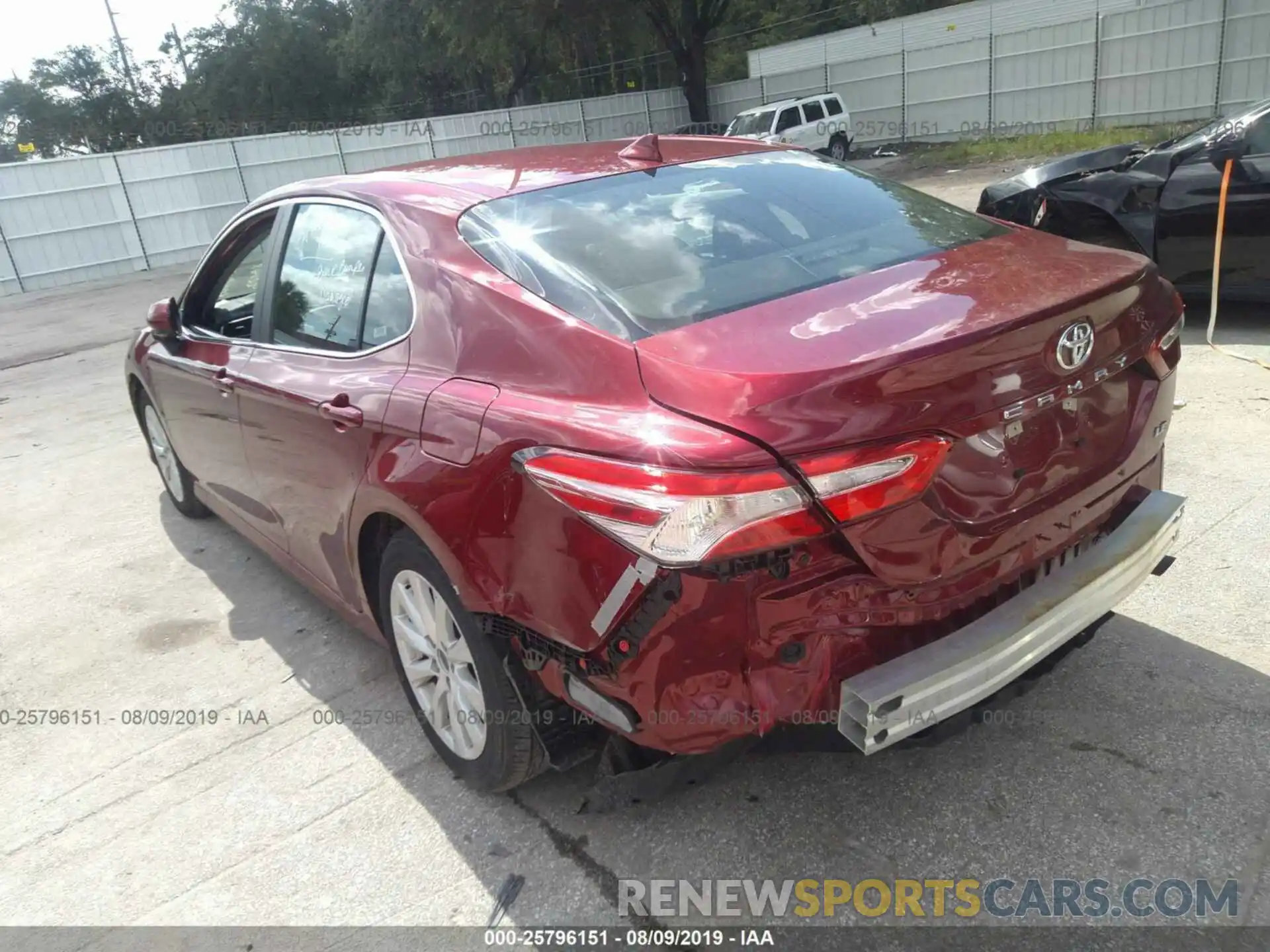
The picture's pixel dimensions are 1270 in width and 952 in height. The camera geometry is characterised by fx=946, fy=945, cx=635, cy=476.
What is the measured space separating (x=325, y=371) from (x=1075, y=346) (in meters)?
2.10

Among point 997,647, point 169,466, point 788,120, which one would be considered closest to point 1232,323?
point 997,647

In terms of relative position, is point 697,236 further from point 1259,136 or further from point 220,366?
point 1259,136

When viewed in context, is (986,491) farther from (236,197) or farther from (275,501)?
(236,197)

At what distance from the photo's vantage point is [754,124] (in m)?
23.5

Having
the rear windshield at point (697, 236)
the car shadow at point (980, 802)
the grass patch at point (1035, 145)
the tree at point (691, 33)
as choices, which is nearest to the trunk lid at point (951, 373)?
the rear windshield at point (697, 236)

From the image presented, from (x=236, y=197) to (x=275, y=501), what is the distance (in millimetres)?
22927

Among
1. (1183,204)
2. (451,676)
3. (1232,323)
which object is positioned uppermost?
(1183,204)

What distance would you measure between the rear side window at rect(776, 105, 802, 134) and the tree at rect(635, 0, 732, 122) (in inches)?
348

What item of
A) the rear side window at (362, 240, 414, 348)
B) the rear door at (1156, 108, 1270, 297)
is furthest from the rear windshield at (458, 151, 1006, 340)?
the rear door at (1156, 108, 1270, 297)

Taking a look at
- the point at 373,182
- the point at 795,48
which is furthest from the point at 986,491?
the point at 795,48

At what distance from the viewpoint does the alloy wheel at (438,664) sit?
2.54 m

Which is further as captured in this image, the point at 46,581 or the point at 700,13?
the point at 700,13

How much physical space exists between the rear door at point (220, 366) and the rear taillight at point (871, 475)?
7.91 feet

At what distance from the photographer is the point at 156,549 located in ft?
16.1
